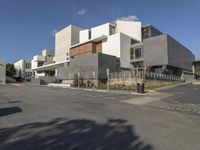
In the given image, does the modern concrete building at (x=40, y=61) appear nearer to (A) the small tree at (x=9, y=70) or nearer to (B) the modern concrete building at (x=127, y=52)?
(A) the small tree at (x=9, y=70)

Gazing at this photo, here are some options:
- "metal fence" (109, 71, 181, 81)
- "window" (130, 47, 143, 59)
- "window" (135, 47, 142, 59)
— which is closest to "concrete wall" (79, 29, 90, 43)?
"window" (130, 47, 143, 59)

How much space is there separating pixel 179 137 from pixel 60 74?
45520mm

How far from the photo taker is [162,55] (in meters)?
40.8

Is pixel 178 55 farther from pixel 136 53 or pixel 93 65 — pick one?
pixel 93 65

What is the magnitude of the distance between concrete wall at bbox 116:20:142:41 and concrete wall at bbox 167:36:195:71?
10.7 meters

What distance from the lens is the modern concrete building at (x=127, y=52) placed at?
40.4 m

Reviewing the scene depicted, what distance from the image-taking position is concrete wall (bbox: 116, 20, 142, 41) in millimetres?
51844

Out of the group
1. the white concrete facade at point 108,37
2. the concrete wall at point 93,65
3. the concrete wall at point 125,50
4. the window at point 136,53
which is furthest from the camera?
the window at point 136,53

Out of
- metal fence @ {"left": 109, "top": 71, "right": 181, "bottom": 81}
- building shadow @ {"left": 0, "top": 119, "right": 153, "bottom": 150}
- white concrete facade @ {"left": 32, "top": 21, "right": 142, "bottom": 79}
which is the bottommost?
building shadow @ {"left": 0, "top": 119, "right": 153, "bottom": 150}

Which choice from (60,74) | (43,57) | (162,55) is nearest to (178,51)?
(162,55)

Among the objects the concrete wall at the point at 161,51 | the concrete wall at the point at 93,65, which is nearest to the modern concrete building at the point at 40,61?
the concrete wall at the point at 93,65

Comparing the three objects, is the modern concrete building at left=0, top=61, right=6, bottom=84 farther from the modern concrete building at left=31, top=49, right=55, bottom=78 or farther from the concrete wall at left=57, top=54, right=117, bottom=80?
the concrete wall at left=57, top=54, right=117, bottom=80

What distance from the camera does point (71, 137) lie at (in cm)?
531

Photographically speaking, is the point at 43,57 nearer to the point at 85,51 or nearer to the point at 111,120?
the point at 85,51
